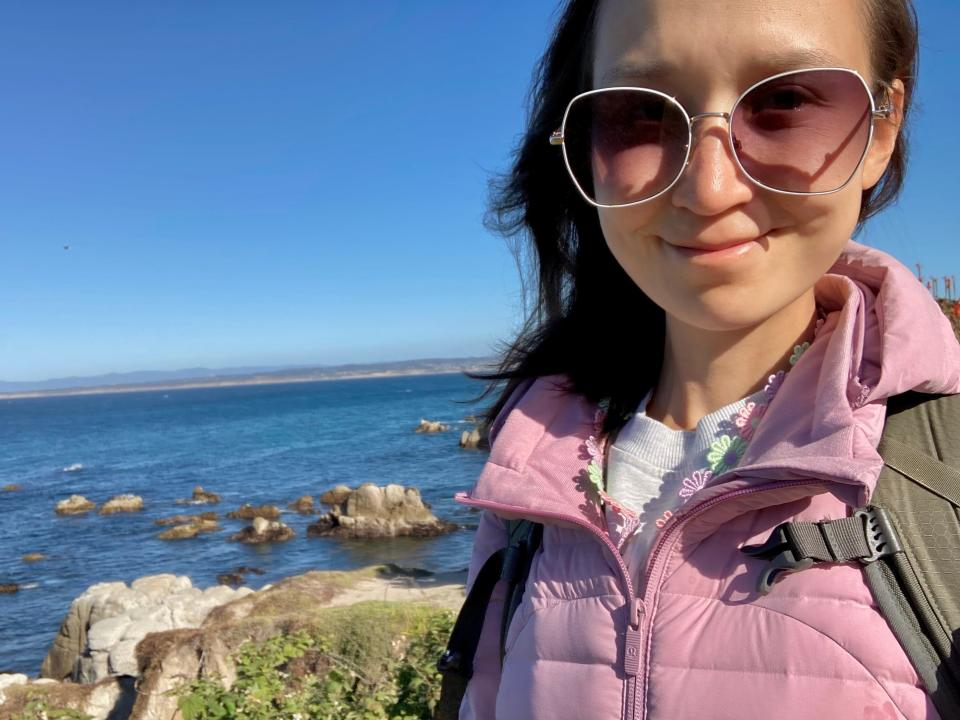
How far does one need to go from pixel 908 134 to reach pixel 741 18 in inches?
26.6

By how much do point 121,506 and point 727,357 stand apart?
34.6 m

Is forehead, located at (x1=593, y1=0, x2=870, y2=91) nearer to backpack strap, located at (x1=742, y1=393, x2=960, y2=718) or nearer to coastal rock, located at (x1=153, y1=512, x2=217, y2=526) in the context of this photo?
backpack strap, located at (x1=742, y1=393, x2=960, y2=718)

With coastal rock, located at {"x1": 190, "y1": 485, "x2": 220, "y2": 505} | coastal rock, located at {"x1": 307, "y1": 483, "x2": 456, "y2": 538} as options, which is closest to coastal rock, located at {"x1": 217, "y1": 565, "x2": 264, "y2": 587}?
coastal rock, located at {"x1": 307, "y1": 483, "x2": 456, "y2": 538}

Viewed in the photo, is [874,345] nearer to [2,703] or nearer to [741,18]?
[741,18]

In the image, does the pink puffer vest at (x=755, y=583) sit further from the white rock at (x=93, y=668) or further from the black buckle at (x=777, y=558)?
the white rock at (x=93, y=668)

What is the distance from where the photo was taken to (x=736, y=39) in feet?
3.25

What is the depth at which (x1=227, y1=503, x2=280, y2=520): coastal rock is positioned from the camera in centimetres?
2708

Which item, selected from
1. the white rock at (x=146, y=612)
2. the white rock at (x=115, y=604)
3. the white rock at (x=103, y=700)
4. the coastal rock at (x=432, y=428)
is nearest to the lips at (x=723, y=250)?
the white rock at (x=103, y=700)

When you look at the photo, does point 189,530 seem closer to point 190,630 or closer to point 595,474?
Answer: point 190,630

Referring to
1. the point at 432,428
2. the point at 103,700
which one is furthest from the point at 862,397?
the point at 432,428

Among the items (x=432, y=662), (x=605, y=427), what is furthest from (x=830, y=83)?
(x=432, y=662)

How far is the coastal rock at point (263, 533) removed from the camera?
2377 cm

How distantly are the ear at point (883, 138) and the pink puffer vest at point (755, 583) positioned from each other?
0.18 meters

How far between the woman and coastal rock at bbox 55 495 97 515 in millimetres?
35700
